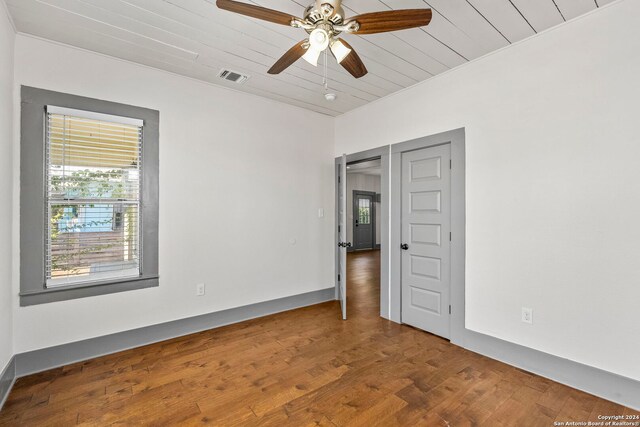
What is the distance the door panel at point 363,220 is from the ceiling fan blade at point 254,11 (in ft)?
28.2

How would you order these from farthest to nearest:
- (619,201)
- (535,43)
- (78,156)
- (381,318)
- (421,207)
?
1. (381,318)
2. (421,207)
3. (78,156)
4. (535,43)
5. (619,201)

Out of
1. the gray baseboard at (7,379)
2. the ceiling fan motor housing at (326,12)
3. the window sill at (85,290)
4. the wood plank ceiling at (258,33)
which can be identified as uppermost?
the wood plank ceiling at (258,33)

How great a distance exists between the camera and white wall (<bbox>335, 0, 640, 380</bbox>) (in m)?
2.09

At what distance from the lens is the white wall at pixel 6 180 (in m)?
2.14

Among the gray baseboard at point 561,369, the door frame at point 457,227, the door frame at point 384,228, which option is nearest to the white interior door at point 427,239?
the door frame at point 457,227

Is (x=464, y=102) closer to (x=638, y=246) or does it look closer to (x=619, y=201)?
(x=619, y=201)

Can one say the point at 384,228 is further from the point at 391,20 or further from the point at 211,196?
the point at 391,20

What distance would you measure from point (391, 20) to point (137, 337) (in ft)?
11.8

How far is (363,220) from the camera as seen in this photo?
34.8 ft

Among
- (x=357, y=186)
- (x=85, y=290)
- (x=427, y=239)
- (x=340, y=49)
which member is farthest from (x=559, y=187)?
(x=357, y=186)

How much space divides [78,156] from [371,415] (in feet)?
10.9

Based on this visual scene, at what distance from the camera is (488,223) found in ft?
9.25

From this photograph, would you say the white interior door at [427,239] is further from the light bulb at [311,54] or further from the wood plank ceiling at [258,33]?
the light bulb at [311,54]

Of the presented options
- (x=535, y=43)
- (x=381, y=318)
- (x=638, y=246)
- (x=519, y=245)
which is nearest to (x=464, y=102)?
(x=535, y=43)
